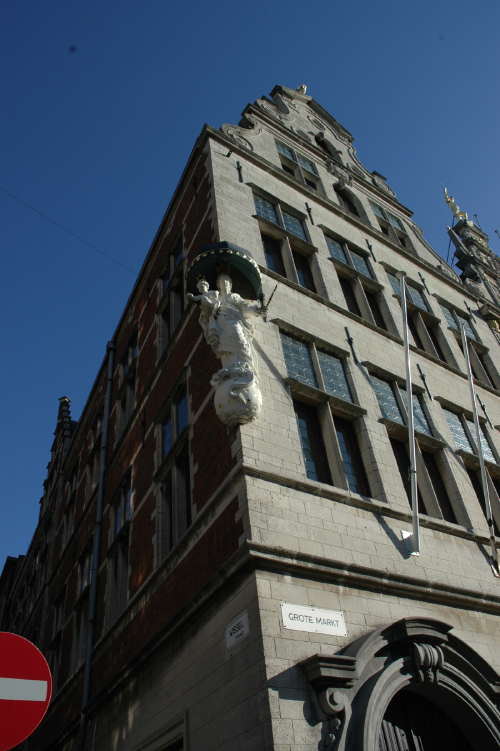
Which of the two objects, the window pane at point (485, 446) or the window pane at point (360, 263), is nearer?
the window pane at point (485, 446)

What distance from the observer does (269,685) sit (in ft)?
19.3

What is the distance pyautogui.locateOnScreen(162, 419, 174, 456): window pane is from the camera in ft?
37.2

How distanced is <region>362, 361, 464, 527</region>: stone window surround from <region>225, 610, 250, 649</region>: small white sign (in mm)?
4548

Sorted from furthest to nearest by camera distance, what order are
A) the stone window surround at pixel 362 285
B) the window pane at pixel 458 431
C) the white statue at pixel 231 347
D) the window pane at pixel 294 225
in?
the window pane at pixel 294 225 < the stone window surround at pixel 362 285 < the window pane at pixel 458 431 < the white statue at pixel 231 347

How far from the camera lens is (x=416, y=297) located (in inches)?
647

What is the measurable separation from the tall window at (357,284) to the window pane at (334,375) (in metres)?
2.50

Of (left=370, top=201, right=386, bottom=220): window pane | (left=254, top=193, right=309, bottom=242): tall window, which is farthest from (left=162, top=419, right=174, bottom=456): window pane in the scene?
(left=370, top=201, right=386, bottom=220): window pane

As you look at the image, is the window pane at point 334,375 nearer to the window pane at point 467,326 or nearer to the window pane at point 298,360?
the window pane at point 298,360

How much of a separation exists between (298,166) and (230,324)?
9839mm

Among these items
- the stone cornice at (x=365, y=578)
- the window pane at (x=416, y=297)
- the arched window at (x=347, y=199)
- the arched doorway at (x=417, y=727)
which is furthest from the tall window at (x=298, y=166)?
the arched doorway at (x=417, y=727)

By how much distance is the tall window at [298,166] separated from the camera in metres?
17.0

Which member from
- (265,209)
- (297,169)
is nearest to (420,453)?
(265,209)

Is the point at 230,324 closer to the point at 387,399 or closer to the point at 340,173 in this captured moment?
the point at 387,399

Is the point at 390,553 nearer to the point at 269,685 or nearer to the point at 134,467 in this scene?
the point at 269,685
